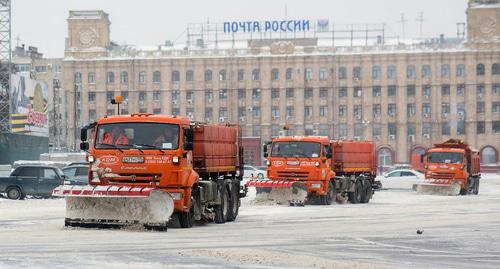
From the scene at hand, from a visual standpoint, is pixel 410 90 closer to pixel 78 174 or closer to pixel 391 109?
pixel 391 109

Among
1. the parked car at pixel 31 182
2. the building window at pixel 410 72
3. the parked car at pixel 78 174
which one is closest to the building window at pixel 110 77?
the building window at pixel 410 72

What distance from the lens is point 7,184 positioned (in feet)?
141

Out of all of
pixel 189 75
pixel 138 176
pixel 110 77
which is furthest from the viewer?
pixel 110 77

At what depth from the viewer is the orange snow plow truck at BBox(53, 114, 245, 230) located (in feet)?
75.6

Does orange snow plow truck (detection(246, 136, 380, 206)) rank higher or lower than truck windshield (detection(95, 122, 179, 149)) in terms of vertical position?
lower

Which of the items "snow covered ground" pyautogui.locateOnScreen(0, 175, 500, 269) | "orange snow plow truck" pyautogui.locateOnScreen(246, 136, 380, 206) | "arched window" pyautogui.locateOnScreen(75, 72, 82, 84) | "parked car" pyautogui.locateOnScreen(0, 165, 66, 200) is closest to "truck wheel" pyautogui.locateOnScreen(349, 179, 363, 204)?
"orange snow plow truck" pyautogui.locateOnScreen(246, 136, 380, 206)

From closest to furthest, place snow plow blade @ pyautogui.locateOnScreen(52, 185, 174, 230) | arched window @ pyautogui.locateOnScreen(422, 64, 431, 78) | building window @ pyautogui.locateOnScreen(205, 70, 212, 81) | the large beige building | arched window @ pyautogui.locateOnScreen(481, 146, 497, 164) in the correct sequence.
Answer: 1. snow plow blade @ pyautogui.locateOnScreen(52, 185, 174, 230)
2. the large beige building
3. arched window @ pyautogui.locateOnScreen(481, 146, 497, 164)
4. arched window @ pyautogui.locateOnScreen(422, 64, 431, 78)
5. building window @ pyautogui.locateOnScreen(205, 70, 212, 81)

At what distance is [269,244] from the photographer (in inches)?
778

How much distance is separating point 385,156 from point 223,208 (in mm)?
95478

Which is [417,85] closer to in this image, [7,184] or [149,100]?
[149,100]

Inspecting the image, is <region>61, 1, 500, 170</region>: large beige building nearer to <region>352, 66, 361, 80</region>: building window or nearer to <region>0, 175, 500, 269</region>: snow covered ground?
<region>352, 66, 361, 80</region>: building window

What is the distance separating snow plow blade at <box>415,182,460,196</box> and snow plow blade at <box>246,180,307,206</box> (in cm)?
1785

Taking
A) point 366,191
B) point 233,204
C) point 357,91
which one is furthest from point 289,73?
point 233,204

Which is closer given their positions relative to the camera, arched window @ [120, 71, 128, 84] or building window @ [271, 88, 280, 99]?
building window @ [271, 88, 280, 99]
